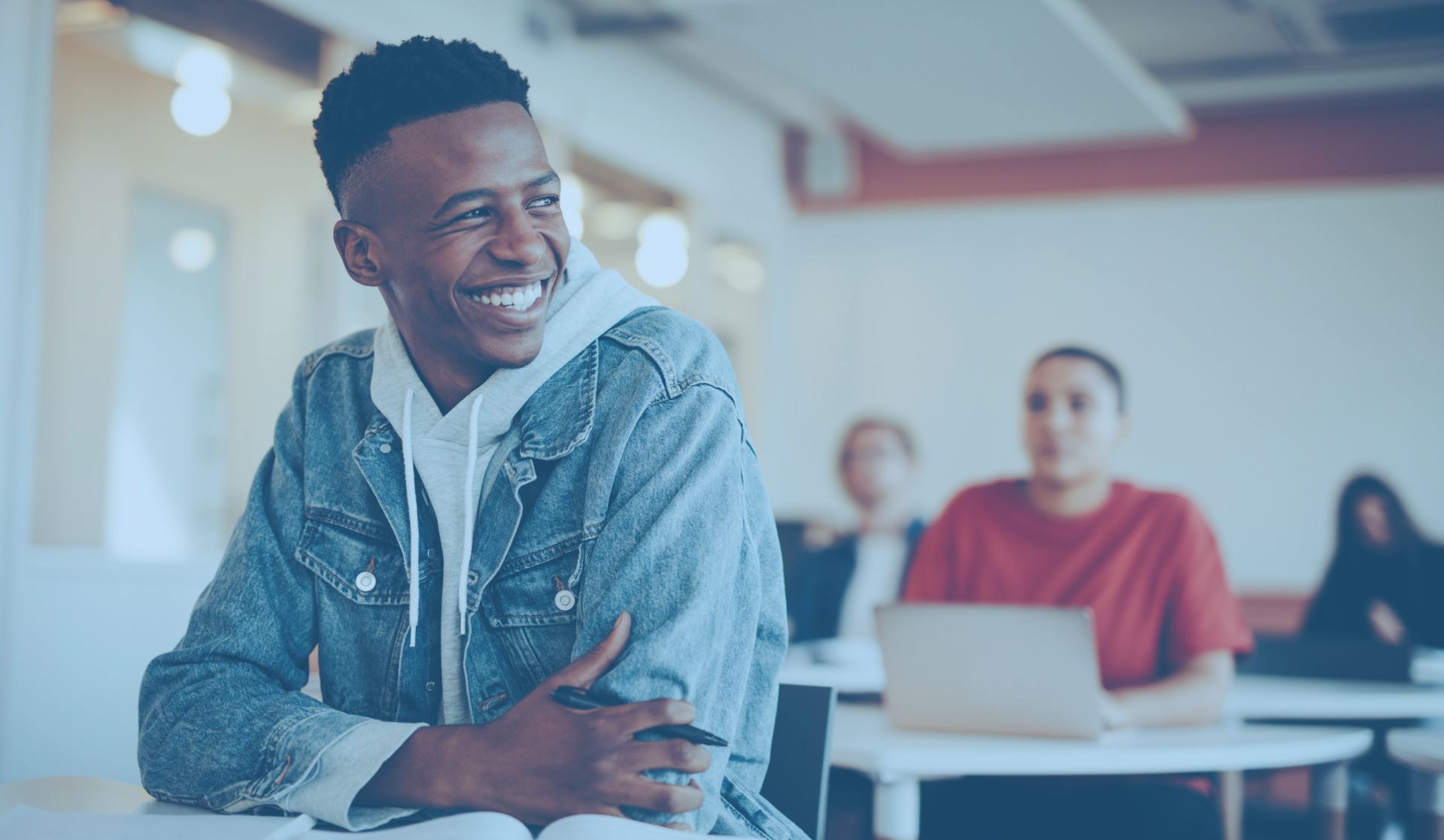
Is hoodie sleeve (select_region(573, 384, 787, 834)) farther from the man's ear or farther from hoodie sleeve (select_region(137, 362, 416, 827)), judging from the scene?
the man's ear

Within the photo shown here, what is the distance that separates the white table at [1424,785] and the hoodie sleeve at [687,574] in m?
1.26

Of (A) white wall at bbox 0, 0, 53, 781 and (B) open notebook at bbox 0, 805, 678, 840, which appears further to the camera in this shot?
(A) white wall at bbox 0, 0, 53, 781

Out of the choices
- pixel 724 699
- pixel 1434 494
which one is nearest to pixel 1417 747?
pixel 724 699

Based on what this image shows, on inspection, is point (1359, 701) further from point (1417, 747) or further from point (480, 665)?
point (480, 665)

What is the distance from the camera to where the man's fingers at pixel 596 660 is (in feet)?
3.52

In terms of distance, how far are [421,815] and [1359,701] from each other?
80.2 inches

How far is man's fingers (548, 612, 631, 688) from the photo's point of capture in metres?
1.07

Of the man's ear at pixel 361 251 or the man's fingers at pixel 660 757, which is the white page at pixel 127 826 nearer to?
the man's fingers at pixel 660 757

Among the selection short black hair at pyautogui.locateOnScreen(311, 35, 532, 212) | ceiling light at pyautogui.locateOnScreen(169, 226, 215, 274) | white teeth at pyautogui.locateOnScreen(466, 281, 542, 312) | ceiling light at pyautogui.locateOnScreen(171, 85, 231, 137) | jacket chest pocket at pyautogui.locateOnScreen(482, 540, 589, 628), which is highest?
ceiling light at pyautogui.locateOnScreen(171, 85, 231, 137)

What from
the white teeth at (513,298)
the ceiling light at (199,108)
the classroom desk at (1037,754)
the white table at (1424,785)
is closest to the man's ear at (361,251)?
the white teeth at (513,298)

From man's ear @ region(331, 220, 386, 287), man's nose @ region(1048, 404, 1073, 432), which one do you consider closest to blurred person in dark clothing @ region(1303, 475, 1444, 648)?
man's nose @ region(1048, 404, 1073, 432)

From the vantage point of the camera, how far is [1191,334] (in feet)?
20.5

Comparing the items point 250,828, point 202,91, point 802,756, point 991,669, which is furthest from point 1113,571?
point 202,91

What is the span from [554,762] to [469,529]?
0.90ft
